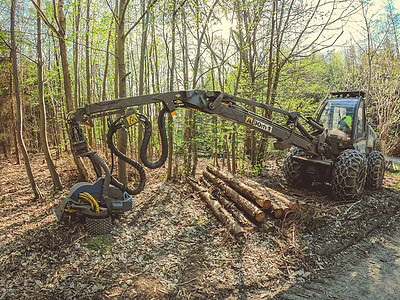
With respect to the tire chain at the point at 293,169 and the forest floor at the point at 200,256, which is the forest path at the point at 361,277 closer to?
the forest floor at the point at 200,256

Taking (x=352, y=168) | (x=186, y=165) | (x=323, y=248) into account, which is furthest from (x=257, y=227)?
(x=186, y=165)

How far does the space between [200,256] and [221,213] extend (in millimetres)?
1239

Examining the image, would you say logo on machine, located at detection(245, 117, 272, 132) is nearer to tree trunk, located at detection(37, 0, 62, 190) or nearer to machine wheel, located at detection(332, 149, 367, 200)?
machine wheel, located at detection(332, 149, 367, 200)

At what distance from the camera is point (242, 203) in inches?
203

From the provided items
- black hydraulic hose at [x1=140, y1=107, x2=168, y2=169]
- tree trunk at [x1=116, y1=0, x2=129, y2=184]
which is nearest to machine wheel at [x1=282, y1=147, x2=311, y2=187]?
black hydraulic hose at [x1=140, y1=107, x2=168, y2=169]

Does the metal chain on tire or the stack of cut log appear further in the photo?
the metal chain on tire

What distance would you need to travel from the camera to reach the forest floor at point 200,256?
3146mm

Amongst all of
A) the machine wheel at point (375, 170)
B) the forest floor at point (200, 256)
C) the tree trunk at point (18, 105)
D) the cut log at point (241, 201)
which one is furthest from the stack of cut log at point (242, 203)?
the tree trunk at point (18, 105)

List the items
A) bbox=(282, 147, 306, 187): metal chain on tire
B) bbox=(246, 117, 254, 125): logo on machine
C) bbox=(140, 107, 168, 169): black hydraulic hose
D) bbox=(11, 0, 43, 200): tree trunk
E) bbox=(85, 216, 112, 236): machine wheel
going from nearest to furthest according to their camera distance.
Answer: bbox=(140, 107, 168, 169): black hydraulic hose < bbox=(85, 216, 112, 236): machine wheel < bbox=(246, 117, 254, 125): logo on machine < bbox=(11, 0, 43, 200): tree trunk < bbox=(282, 147, 306, 187): metal chain on tire

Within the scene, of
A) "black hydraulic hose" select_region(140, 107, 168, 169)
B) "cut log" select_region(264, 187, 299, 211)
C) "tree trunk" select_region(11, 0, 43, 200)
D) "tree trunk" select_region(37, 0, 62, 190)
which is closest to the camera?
"black hydraulic hose" select_region(140, 107, 168, 169)

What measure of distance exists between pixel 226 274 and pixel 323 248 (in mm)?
1891

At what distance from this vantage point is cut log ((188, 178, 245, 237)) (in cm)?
433

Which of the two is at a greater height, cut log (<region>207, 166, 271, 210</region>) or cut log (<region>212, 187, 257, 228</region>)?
cut log (<region>207, 166, 271, 210</region>)

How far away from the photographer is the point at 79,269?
333 centimetres
